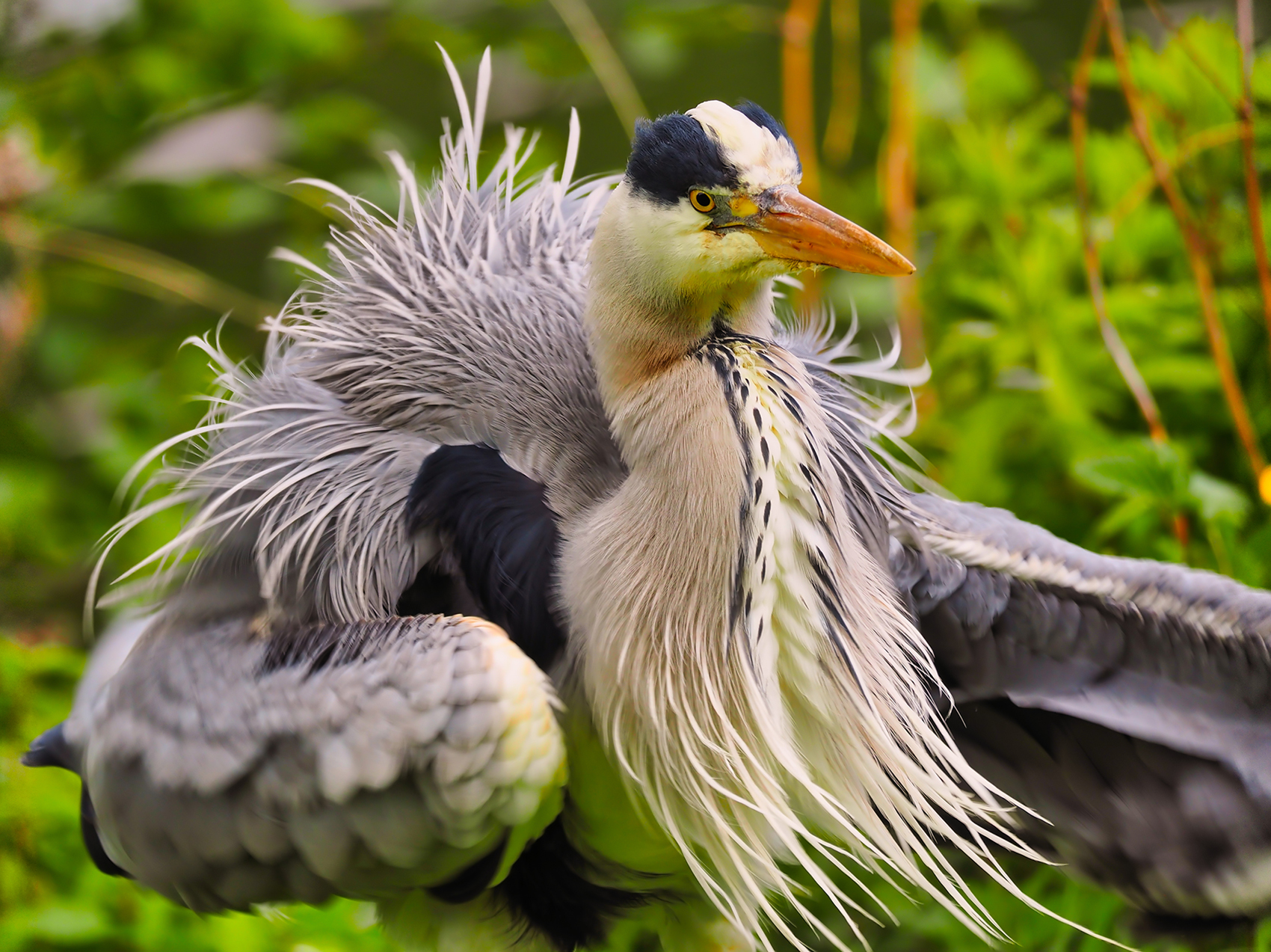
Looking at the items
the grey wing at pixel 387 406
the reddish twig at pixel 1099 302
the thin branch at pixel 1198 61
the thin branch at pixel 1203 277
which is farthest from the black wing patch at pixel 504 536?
the thin branch at pixel 1198 61

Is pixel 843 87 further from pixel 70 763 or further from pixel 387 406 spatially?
pixel 70 763

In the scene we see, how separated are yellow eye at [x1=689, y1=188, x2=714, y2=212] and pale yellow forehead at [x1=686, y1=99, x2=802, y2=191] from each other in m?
0.04

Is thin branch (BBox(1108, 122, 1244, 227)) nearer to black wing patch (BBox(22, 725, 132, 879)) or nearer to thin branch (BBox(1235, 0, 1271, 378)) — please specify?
thin branch (BBox(1235, 0, 1271, 378))

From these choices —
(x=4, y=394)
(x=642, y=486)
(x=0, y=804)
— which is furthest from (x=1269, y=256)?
(x=4, y=394)

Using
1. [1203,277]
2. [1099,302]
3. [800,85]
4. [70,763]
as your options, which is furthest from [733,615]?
[800,85]

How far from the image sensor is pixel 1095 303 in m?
2.15

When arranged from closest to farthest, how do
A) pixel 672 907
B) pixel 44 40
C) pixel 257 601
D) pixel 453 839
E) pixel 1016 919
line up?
1. pixel 453 839
2. pixel 257 601
3. pixel 672 907
4. pixel 1016 919
5. pixel 44 40

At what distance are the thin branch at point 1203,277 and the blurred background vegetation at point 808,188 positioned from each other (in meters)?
0.01

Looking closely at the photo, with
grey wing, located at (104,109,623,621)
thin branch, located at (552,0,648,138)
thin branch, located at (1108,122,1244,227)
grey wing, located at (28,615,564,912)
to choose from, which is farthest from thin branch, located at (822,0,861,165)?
grey wing, located at (28,615,564,912)

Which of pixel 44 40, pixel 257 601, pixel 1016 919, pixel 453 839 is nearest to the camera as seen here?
pixel 453 839

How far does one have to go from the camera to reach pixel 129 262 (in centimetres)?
294

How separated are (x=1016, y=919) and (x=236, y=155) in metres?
3.00

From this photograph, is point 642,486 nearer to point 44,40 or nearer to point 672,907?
point 672,907

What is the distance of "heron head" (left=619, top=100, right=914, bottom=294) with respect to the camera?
1199 millimetres
